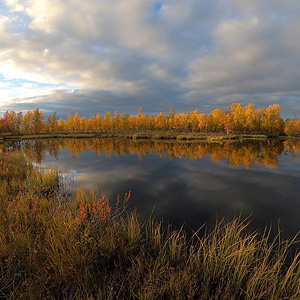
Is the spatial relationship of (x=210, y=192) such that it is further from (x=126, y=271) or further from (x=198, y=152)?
(x=198, y=152)

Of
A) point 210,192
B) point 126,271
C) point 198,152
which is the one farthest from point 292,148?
point 126,271

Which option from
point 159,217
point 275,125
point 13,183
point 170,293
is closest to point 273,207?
point 159,217

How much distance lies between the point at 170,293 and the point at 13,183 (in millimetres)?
12841

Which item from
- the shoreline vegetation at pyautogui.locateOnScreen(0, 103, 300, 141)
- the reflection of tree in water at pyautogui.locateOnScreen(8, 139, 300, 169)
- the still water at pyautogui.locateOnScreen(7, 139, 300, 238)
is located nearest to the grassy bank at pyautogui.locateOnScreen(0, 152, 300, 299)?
the still water at pyautogui.locateOnScreen(7, 139, 300, 238)

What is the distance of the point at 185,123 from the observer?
124 metres

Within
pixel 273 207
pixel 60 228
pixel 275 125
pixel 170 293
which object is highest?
pixel 275 125

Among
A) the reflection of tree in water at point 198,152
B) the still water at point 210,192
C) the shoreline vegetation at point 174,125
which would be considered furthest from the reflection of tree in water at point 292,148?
the shoreline vegetation at point 174,125

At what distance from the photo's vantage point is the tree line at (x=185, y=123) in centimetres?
10500

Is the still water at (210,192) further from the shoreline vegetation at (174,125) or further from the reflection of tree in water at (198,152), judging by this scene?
the shoreline vegetation at (174,125)

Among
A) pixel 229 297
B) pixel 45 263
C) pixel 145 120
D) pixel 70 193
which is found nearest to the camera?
pixel 229 297

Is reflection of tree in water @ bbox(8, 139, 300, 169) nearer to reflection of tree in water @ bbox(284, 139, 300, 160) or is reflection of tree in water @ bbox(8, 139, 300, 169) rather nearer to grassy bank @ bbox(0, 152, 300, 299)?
reflection of tree in water @ bbox(284, 139, 300, 160)

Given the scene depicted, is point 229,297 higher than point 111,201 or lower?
higher

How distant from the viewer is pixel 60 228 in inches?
238

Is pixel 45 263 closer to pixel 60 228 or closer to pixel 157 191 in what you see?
pixel 60 228
